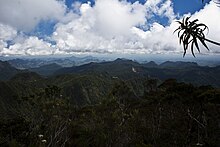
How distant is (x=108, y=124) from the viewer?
1648 centimetres

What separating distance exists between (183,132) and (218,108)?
7.38m

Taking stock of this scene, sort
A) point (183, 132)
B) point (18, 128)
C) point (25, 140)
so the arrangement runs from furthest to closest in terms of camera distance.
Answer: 1. point (183, 132)
2. point (18, 128)
3. point (25, 140)

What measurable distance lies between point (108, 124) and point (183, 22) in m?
11.7

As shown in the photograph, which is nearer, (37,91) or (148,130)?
(148,130)

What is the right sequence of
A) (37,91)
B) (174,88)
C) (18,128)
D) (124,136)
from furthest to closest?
1. (174,88)
2. (37,91)
3. (18,128)
4. (124,136)

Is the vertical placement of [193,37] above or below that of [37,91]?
above

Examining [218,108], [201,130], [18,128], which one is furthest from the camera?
[218,108]

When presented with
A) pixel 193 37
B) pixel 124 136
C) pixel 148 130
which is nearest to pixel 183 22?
pixel 193 37

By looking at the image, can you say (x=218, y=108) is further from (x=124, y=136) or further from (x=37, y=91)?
(x=37, y=91)

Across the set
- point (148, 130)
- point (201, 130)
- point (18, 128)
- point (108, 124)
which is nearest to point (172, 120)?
point (201, 130)

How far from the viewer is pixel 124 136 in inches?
526

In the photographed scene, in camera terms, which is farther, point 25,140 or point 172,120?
A: point 172,120

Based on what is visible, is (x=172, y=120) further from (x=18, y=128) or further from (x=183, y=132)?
(x=18, y=128)

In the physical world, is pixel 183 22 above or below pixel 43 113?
above
